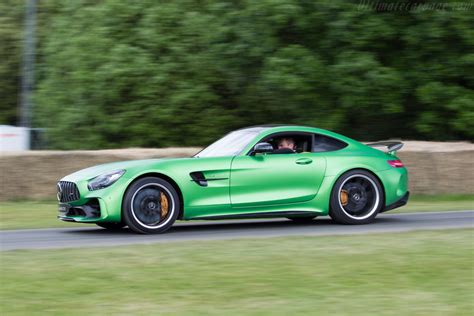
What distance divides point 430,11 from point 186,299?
47.9 ft

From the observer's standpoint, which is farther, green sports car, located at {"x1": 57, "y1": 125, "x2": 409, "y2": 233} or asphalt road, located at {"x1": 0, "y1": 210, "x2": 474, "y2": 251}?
green sports car, located at {"x1": 57, "y1": 125, "x2": 409, "y2": 233}

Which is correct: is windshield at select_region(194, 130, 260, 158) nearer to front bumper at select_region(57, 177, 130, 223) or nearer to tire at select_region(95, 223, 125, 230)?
tire at select_region(95, 223, 125, 230)

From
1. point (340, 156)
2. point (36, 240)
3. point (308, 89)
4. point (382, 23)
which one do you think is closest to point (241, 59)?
point (308, 89)

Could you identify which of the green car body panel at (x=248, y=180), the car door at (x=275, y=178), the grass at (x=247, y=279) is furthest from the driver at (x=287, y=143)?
the grass at (x=247, y=279)

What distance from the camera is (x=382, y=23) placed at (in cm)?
1995

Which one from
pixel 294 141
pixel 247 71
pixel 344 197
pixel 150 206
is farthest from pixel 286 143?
pixel 247 71

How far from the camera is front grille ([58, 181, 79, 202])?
35.4 ft

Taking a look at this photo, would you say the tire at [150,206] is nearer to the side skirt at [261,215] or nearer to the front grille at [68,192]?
the side skirt at [261,215]

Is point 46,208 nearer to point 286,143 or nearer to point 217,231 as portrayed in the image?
point 217,231

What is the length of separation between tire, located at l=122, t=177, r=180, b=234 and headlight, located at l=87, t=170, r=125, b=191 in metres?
0.21

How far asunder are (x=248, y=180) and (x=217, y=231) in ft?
2.51

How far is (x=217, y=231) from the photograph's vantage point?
11.2 meters

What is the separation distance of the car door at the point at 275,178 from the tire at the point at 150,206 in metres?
0.80

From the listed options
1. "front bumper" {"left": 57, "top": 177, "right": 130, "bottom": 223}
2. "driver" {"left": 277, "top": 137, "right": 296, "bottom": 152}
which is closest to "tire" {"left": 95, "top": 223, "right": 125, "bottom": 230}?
"front bumper" {"left": 57, "top": 177, "right": 130, "bottom": 223}
